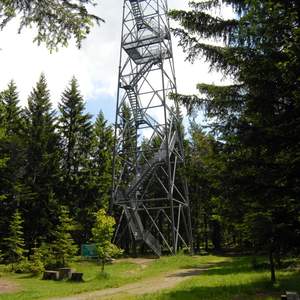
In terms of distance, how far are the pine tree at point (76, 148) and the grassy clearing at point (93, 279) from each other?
464 inches

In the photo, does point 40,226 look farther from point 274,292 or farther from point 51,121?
point 274,292

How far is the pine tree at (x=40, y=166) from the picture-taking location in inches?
1259

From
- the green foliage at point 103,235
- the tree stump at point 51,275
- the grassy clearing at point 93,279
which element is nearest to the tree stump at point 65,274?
the tree stump at point 51,275

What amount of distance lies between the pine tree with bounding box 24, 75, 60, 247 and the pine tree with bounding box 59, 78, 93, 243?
176 cm

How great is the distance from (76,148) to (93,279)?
20370 millimetres

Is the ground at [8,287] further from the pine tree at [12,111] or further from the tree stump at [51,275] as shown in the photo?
the pine tree at [12,111]

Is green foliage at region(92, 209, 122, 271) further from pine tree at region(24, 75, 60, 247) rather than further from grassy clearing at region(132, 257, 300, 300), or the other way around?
pine tree at region(24, 75, 60, 247)

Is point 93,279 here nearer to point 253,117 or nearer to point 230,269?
point 230,269

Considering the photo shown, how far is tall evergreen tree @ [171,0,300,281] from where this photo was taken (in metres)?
9.02

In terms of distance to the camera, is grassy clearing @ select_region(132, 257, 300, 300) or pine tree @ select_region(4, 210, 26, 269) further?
pine tree @ select_region(4, 210, 26, 269)

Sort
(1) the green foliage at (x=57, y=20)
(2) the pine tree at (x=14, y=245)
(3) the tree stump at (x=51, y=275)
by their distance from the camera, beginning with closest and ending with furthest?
(1) the green foliage at (x=57, y=20) → (3) the tree stump at (x=51, y=275) → (2) the pine tree at (x=14, y=245)

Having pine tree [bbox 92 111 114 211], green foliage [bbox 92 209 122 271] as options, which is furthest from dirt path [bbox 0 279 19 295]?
pine tree [bbox 92 111 114 211]

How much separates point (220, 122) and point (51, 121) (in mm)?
26054

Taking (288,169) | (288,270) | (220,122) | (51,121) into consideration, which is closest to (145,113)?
(51,121)
